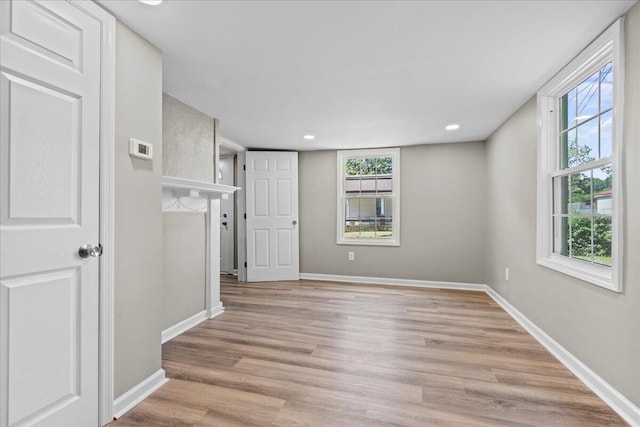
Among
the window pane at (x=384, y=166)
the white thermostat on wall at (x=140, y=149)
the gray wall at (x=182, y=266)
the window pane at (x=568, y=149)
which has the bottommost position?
the gray wall at (x=182, y=266)

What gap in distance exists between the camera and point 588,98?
2.13 meters

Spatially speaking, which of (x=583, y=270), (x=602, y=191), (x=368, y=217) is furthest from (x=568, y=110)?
(x=368, y=217)

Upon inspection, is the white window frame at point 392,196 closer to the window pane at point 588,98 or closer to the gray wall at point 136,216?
the window pane at point 588,98

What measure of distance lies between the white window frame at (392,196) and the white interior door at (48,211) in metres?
3.82

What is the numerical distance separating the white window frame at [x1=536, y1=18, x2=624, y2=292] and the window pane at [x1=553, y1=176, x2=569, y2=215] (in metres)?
0.03

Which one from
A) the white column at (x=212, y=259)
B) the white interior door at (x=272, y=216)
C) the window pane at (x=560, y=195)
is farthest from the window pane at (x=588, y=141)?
the white interior door at (x=272, y=216)

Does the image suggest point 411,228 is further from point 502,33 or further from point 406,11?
point 406,11

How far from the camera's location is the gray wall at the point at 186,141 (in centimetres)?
267

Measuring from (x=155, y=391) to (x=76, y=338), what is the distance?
690 mm

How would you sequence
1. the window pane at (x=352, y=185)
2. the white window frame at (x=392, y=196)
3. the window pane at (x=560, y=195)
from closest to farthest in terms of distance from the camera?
the window pane at (x=560, y=195) < the white window frame at (x=392, y=196) < the window pane at (x=352, y=185)

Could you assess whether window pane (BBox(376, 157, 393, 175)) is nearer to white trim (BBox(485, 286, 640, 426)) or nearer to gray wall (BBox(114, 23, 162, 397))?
white trim (BBox(485, 286, 640, 426))

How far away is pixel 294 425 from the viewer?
1.59m

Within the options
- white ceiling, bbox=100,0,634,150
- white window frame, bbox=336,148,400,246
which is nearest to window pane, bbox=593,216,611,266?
white ceiling, bbox=100,0,634,150

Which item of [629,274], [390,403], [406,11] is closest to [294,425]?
[390,403]
